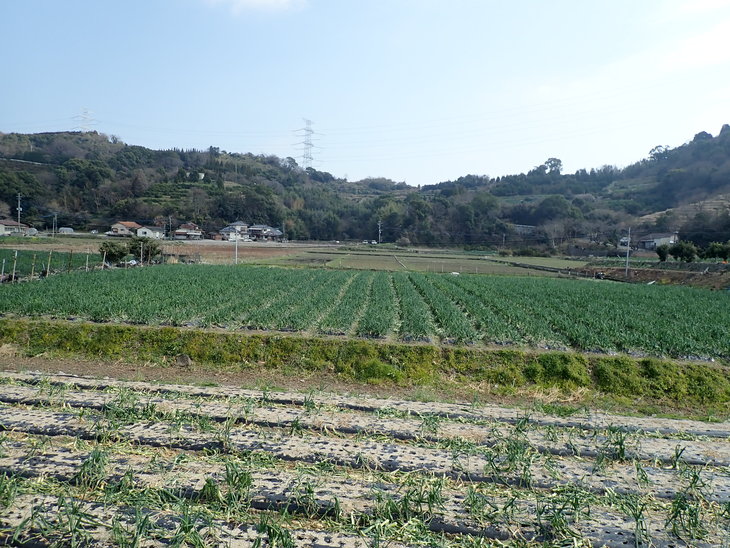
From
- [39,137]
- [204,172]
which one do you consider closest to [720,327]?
[204,172]

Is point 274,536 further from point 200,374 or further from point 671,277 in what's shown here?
point 671,277

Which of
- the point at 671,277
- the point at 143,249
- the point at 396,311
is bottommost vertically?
the point at 396,311

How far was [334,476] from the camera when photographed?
13.8 ft

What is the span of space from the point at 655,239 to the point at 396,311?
6162cm

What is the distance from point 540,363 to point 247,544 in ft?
29.1

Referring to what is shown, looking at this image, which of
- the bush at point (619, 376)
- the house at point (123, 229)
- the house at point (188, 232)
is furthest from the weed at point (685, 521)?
the house at point (188, 232)

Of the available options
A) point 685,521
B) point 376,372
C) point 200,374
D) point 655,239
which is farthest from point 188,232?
point 685,521

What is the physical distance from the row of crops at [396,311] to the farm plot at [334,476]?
585cm

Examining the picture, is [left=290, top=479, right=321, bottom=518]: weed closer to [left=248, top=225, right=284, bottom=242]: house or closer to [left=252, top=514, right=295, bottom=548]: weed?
[left=252, top=514, right=295, bottom=548]: weed

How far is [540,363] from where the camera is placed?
34.6ft

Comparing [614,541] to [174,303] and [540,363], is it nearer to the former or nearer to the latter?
[540,363]

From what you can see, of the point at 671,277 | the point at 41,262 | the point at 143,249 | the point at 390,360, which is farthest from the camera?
the point at 671,277

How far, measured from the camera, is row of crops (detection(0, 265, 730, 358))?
11.9 meters

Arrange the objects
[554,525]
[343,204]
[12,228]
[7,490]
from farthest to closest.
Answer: [343,204], [12,228], [7,490], [554,525]
